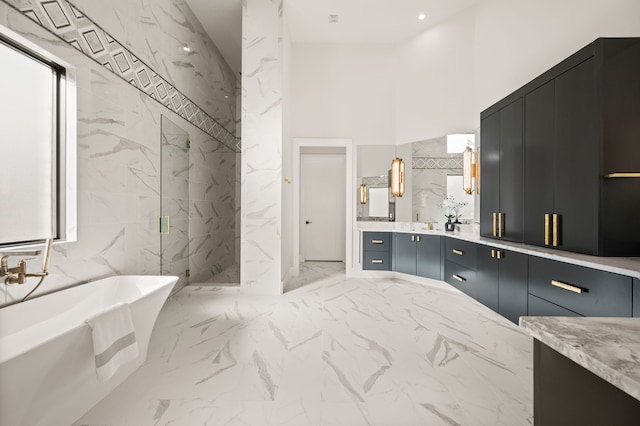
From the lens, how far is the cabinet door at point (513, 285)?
2330 mm

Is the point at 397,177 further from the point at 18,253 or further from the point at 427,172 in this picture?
the point at 18,253

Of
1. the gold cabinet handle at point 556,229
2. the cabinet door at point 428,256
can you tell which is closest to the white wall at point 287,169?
the cabinet door at point 428,256

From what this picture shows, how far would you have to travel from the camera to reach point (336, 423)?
5.09 feet

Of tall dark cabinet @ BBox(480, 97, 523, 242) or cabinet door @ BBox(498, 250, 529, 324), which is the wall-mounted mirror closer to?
tall dark cabinet @ BBox(480, 97, 523, 242)

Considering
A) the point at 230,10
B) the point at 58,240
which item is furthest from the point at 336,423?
the point at 230,10

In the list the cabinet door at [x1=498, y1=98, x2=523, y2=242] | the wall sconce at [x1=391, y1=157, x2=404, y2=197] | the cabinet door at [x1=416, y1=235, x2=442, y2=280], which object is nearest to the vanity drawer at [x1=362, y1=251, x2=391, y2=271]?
the cabinet door at [x1=416, y1=235, x2=442, y2=280]

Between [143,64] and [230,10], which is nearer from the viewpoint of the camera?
[143,64]

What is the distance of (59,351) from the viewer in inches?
48.6

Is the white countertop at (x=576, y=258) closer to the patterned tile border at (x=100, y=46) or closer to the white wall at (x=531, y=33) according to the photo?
the white wall at (x=531, y=33)

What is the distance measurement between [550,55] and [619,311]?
8.17 ft

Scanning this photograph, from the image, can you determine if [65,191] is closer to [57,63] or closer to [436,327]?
[57,63]

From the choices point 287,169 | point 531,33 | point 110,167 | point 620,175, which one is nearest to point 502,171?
point 620,175

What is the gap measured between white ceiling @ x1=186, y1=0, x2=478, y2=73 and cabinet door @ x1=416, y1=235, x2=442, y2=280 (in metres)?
3.15

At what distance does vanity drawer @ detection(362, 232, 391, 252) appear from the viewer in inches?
184
